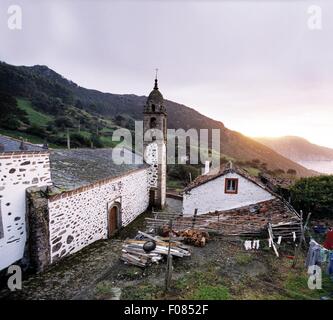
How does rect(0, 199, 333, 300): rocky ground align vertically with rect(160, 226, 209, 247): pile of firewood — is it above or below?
below

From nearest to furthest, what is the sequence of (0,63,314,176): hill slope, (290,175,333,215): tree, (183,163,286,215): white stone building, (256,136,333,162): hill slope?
(290,175,333,215): tree < (183,163,286,215): white stone building < (0,63,314,176): hill slope < (256,136,333,162): hill slope

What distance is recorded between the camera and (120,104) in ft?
352

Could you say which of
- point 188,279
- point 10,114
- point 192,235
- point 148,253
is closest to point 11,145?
point 148,253

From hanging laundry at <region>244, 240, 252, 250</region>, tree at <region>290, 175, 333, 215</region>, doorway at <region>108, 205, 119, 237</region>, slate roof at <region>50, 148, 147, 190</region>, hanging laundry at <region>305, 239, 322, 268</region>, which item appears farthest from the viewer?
doorway at <region>108, 205, 119, 237</region>

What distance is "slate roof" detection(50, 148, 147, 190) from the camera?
475 inches

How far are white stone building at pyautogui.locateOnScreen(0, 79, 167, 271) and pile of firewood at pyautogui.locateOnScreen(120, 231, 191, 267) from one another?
3.02 metres

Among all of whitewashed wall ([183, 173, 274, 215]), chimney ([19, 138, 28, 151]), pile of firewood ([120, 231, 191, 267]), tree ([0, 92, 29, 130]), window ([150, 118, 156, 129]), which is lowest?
pile of firewood ([120, 231, 191, 267])

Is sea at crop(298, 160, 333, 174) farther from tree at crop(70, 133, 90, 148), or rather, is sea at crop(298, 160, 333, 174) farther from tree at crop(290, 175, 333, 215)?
tree at crop(70, 133, 90, 148)

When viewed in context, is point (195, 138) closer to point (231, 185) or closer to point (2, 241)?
point (231, 185)

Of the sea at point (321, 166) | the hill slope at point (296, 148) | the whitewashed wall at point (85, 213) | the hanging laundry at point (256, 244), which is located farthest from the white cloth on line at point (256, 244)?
the hill slope at point (296, 148)

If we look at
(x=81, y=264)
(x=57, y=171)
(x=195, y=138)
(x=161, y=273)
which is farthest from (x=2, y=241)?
(x=195, y=138)

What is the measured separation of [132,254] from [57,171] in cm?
582

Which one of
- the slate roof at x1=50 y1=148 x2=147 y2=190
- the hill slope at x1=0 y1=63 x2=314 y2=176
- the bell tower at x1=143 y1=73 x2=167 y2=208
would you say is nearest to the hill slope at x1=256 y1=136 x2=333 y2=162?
the hill slope at x1=0 y1=63 x2=314 y2=176

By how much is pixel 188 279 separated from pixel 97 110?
3394 inches
